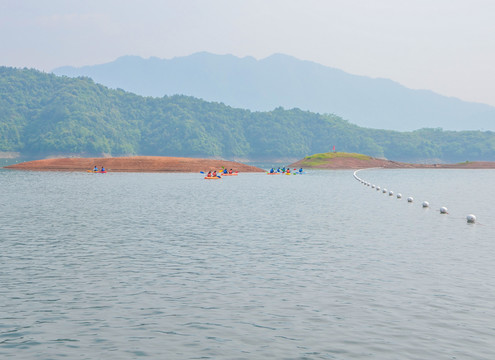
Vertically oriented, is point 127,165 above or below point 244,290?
above

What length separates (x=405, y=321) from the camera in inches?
653

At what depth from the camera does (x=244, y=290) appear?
66.0 feet

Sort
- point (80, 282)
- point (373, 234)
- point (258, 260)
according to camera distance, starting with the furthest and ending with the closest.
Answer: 1. point (373, 234)
2. point (258, 260)
3. point (80, 282)

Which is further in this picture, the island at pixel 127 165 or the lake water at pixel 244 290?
the island at pixel 127 165

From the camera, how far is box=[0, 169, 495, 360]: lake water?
48.1 feet

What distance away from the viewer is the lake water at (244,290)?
48.1 feet

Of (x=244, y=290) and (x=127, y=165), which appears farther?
(x=127, y=165)

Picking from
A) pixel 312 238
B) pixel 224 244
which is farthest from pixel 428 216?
pixel 224 244

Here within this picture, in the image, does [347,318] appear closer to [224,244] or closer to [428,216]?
[224,244]

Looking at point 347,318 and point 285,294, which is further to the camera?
point 285,294

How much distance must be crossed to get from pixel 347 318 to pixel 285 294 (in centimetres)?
319

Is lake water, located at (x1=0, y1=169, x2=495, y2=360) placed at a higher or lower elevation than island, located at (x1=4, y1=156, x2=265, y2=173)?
lower

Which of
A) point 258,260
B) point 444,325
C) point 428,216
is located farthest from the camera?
point 428,216

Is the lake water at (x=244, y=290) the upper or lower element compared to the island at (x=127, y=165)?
lower
